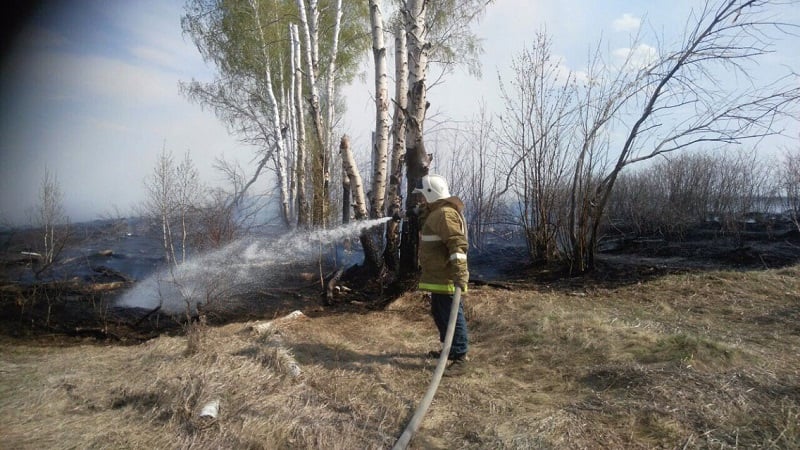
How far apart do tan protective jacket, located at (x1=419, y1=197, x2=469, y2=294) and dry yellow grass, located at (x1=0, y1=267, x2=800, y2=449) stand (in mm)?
838

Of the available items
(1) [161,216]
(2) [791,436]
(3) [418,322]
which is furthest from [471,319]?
(1) [161,216]

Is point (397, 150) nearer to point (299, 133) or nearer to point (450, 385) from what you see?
point (450, 385)

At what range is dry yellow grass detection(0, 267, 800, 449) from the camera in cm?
262

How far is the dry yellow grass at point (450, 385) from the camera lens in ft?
8.61

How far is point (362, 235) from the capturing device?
7.66 meters

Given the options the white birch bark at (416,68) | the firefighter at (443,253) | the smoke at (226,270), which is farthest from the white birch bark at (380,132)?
the firefighter at (443,253)

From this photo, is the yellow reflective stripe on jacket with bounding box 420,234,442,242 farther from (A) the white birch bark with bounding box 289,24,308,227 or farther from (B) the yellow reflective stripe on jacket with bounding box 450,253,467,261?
(A) the white birch bark with bounding box 289,24,308,227

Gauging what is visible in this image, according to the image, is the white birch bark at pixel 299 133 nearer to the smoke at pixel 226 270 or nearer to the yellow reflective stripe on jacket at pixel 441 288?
the smoke at pixel 226 270

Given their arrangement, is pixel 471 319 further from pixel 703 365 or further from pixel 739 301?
pixel 739 301

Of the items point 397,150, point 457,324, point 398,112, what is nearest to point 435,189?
point 457,324

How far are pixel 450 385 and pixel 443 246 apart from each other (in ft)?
4.00

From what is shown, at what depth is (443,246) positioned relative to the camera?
13.2 ft

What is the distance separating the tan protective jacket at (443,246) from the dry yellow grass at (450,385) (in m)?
0.84

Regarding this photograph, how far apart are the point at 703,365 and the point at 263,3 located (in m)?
15.5
